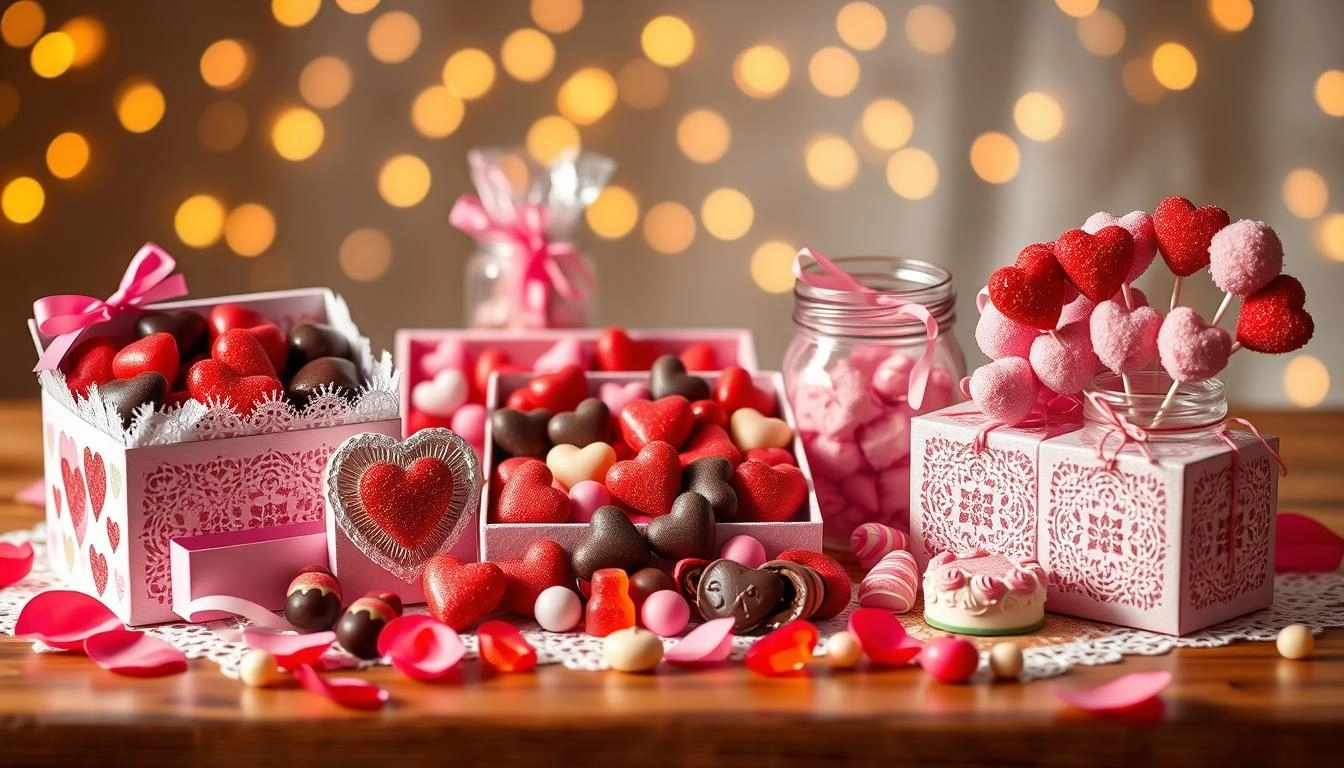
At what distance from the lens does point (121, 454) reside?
1.19 m

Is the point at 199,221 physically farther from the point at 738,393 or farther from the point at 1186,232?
the point at 1186,232

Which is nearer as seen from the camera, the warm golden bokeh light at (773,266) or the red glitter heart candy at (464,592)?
the red glitter heart candy at (464,592)

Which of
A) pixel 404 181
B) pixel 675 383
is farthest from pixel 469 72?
pixel 675 383

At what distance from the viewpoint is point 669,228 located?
252 cm

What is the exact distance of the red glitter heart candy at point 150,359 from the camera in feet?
4.25

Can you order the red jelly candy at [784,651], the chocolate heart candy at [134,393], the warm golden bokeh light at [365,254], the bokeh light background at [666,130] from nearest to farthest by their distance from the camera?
the red jelly candy at [784,651] → the chocolate heart candy at [134,393] → the bokeh light background at [666,130] → the warm golden bokeh light at [365,254]

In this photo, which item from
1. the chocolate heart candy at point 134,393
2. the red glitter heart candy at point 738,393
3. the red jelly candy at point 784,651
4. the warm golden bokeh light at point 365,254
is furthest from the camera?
the warm golden bokeh light at point 365,254

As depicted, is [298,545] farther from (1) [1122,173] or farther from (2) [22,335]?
(1) [1122,173]

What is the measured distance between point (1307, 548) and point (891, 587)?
438mm

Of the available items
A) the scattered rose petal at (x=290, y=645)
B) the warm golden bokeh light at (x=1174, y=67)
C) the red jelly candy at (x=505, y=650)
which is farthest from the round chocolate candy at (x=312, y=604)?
the warm golden bokeh light at (x=1174, y=67)

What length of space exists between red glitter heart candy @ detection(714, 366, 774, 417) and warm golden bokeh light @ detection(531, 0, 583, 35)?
A: 1.10 metres

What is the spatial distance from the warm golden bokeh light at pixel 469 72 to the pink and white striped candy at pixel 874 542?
1.33 metres

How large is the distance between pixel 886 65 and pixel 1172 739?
1606mm

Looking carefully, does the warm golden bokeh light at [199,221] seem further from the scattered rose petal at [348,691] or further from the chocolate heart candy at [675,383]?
the scattered rose petal at [348,691]
